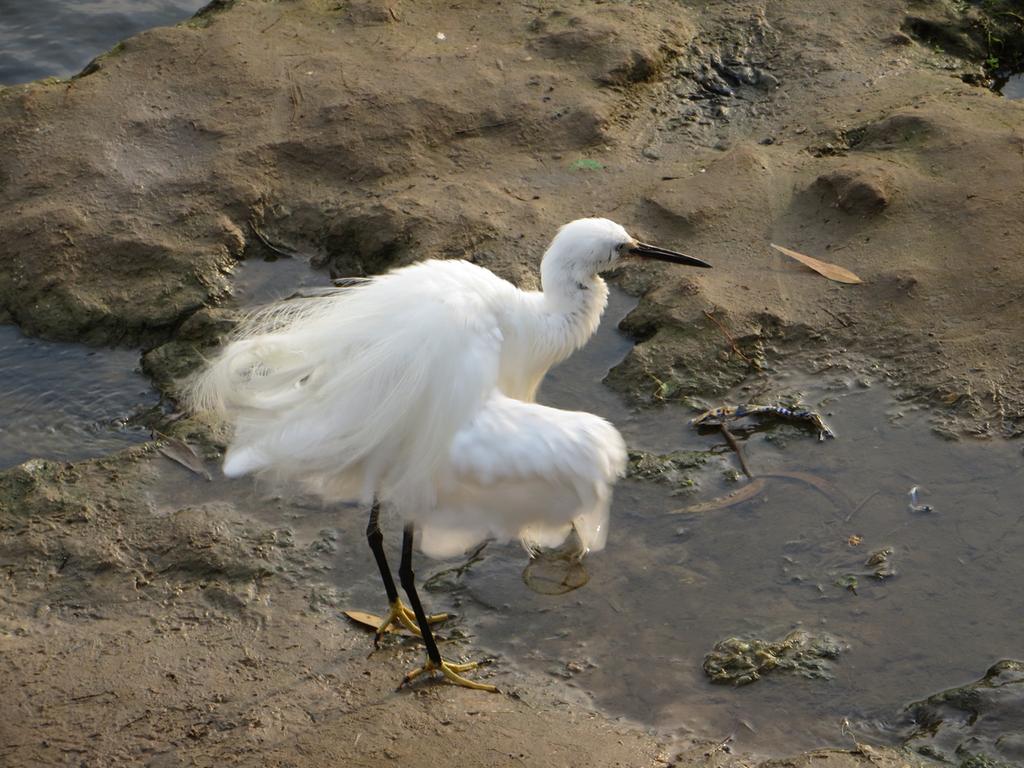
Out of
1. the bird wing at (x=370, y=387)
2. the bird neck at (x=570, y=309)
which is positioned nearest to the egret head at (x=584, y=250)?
the bird neck at (x=570, y=309)

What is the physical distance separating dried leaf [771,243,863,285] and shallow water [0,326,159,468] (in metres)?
3.02

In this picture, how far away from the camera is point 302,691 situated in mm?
3918

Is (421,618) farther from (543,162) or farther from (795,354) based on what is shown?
(543,162)

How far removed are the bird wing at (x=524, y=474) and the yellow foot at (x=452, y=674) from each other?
1.42ft

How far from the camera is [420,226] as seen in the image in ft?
19.2

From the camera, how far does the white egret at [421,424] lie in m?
3.87

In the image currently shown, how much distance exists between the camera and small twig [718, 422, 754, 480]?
4816 millimetres

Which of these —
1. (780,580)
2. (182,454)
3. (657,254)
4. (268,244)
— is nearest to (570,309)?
(657,254)

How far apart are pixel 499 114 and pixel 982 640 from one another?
3.80 metres

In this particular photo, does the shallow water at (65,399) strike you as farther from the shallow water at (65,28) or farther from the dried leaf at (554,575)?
the shallow water at (65,28)

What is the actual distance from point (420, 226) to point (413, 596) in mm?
2299

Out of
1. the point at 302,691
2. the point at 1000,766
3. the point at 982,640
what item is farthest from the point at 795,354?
the point at 302,691

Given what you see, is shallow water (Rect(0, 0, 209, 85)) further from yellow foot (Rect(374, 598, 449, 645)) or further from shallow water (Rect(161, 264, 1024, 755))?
yellow foot (Rect(374, 598, 449, 645))

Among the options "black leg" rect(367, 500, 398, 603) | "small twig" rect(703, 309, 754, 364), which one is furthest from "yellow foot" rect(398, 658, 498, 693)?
"small twig" rect(703, 309, 754, 364)
